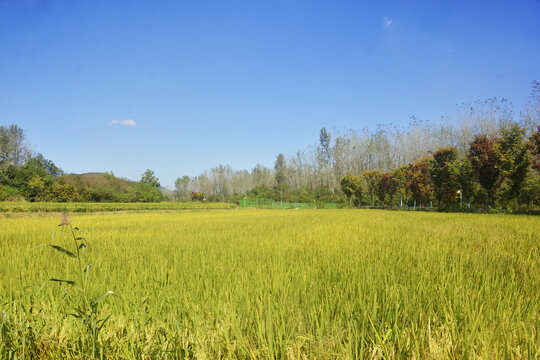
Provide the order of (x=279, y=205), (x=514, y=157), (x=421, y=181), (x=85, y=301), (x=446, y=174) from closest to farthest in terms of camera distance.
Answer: (x=85, y=301) < (x=514, y=157) < (x=446, y=174) < (x=421, y=181) < (x=279, y=205)

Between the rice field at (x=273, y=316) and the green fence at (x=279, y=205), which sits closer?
the rice field at (x=273, y=316)

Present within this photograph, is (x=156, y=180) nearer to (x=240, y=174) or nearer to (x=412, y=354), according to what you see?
(x=240, y=174)

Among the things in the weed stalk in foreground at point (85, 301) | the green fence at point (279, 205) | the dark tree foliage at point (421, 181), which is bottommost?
the green fence at point (279, 205)

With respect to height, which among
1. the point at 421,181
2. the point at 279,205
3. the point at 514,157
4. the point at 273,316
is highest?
the point at 514,157

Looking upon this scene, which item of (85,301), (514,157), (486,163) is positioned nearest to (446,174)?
(486,163)

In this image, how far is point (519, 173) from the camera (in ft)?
48.6

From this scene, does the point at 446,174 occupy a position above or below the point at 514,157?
below

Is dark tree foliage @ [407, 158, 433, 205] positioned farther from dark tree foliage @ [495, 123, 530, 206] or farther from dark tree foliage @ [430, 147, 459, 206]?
dark tree foliage @ [495, 123, 530, 206]

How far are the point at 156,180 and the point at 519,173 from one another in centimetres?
5246

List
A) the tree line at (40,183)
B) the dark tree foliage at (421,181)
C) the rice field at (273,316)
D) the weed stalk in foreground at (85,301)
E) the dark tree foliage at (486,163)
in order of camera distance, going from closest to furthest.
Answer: the weed stalk in foreground at (85,301) → the rice field at (273,316) → the dark tree foliage at (486,163) → the dark tree foliage at (421,181) → the tree line at (40,183)

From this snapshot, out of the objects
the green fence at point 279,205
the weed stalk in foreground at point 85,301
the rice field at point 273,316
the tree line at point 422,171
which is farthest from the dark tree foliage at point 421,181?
the weed stalk in foreground at point 85,301

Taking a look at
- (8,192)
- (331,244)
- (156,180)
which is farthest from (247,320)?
(156,180)

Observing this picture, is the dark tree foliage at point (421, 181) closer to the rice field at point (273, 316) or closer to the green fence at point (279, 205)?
the green fence at point (279, 205)

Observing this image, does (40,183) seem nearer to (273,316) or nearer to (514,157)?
(273,316)
